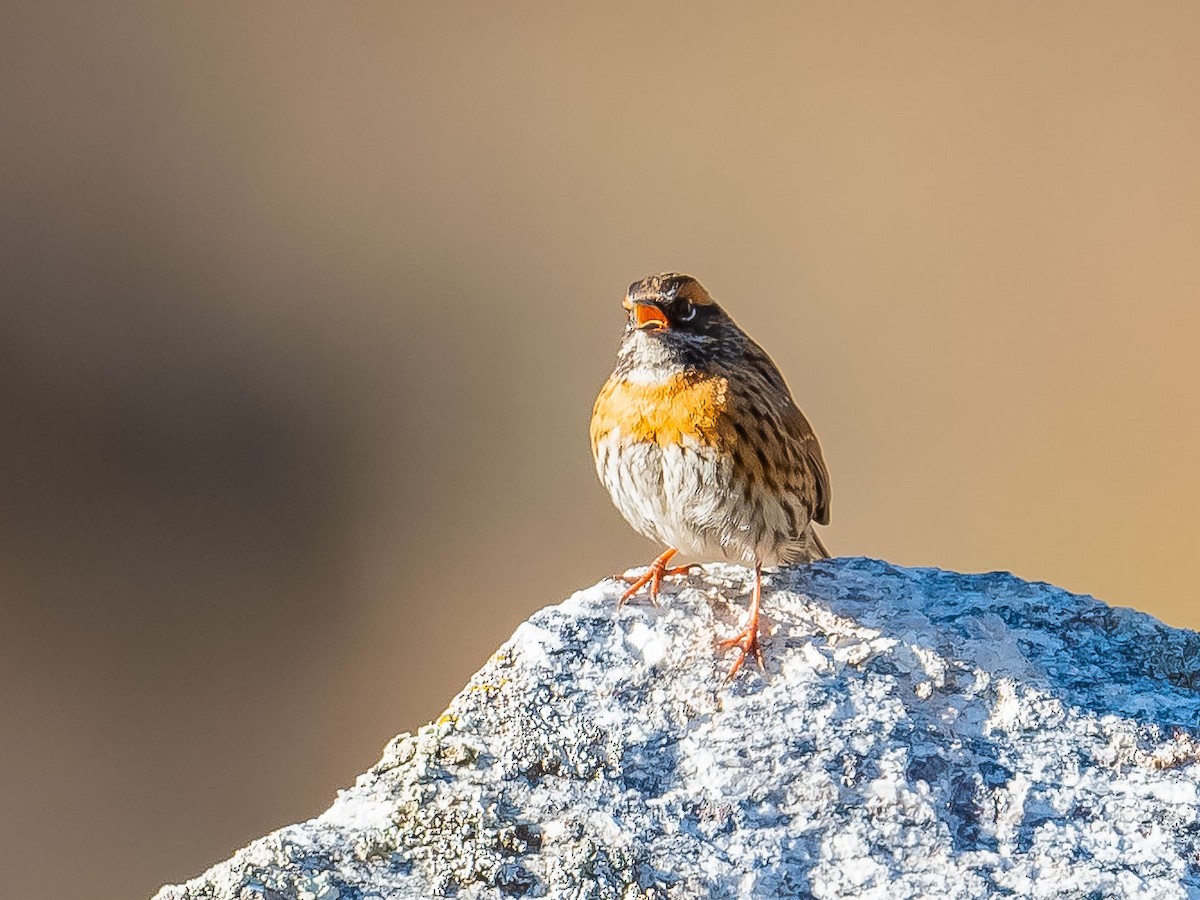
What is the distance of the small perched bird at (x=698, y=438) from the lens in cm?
468

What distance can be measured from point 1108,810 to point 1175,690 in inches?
28.1

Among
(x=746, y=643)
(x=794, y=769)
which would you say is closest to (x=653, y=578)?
(x=746, y=643)

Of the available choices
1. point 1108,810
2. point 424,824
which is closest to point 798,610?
point 1108,810

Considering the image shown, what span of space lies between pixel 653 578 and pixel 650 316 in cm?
100

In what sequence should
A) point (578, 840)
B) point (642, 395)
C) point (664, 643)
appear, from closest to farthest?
point (578, 840), point (664, 643), point (642, 395)

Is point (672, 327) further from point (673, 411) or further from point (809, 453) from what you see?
point (809, 453)

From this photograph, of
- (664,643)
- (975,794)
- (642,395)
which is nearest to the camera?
(975,794)

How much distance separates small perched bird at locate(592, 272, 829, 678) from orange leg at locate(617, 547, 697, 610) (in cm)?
3

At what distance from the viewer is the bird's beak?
15.9 ft

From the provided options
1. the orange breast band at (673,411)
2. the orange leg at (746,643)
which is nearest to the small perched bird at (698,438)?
the orange breast band at (673,411)

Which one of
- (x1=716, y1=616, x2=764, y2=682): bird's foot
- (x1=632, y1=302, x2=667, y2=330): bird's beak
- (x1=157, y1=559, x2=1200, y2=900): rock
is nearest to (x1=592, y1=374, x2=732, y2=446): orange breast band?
(x1=632, y1=302, x2=667, y2=330): bird's beak

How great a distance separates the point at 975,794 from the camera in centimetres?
326

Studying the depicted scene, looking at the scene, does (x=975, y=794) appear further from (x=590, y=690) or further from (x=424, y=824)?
(x=424, y=824)

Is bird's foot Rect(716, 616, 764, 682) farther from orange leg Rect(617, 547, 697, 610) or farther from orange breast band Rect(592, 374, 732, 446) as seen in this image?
orange breast band Rect(592, 374, 732, 446)
